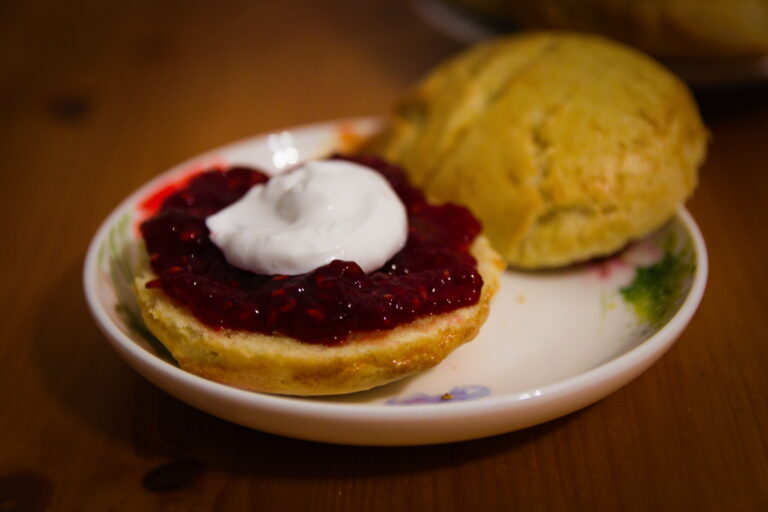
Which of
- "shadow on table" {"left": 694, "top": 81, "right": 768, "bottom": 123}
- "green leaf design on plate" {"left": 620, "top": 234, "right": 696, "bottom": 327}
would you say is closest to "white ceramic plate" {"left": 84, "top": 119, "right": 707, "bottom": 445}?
"green leaf design on plate" {"left": 620, "top": 234, "right": 696, "bottom": 327}

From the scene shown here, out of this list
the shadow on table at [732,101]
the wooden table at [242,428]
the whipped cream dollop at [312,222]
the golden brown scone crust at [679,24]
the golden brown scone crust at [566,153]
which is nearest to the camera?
the wooden table at [242,428]

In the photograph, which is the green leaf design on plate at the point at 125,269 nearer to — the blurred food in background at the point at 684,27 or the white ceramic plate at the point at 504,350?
the white ceramic plate at the point at 504,350

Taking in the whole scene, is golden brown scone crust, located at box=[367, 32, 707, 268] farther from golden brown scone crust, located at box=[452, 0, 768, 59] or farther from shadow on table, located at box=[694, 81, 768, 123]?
shadow on table, located at box=[694, 81, 768, 123]

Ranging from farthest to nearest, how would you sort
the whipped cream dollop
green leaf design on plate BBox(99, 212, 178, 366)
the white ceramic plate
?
1. green leaf design on plate BBox(99, 212, 178, 366)
2. the whipped cream dollop
3. the white ceramic plate

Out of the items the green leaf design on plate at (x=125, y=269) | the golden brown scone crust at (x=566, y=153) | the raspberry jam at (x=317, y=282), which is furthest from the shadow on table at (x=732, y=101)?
the green leaf design on plate at (x=125, y=269)

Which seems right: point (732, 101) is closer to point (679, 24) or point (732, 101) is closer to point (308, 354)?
point (679, 24)

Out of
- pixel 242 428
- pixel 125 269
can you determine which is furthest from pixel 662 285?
pixel 125 269
